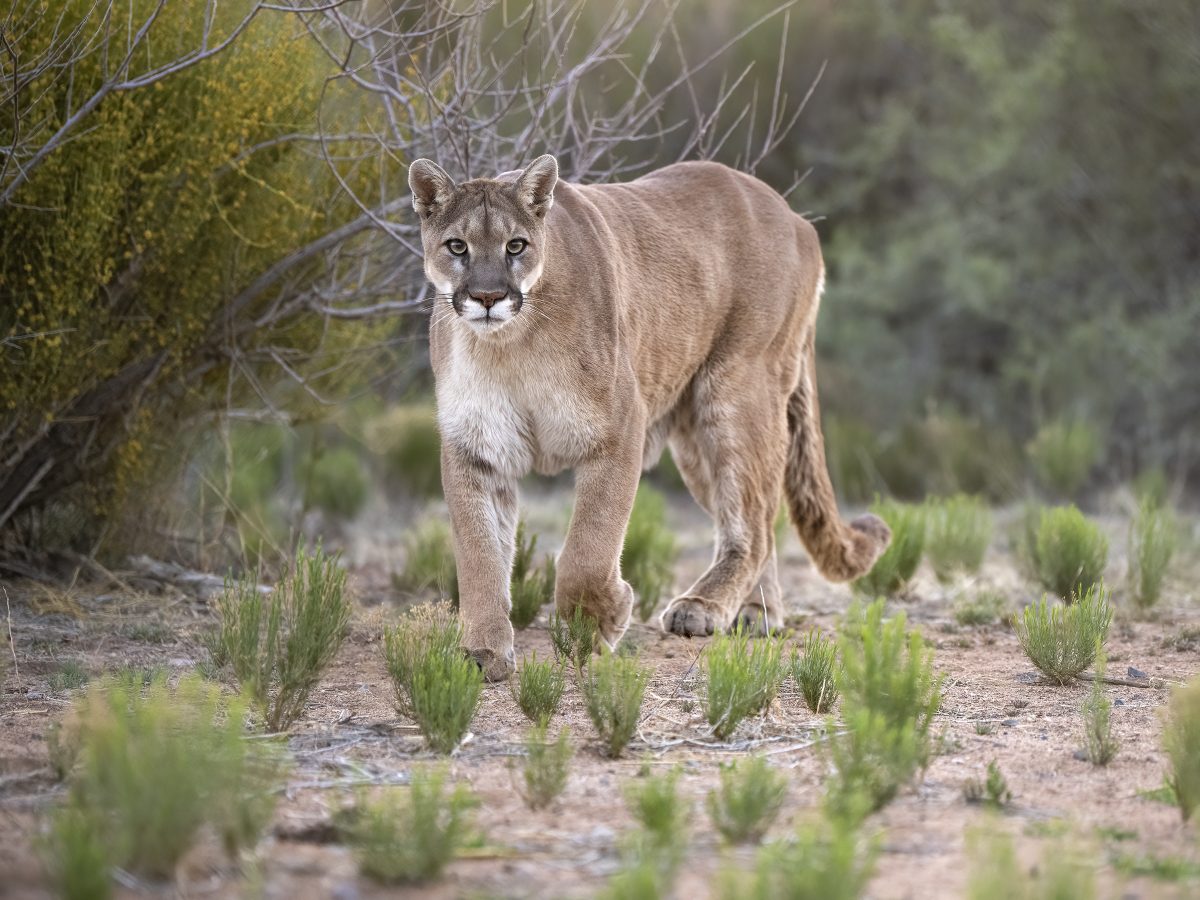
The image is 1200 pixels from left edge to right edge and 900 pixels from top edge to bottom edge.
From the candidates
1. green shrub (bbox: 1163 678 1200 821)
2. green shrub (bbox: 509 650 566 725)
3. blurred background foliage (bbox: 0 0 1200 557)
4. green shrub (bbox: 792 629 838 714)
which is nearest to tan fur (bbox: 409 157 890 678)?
blurred background foliage (bbox: 0 0 1200 557)

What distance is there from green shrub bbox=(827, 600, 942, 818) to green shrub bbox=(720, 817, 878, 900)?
297 mm

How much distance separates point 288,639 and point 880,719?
190cm

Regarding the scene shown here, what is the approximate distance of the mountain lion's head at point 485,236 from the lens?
182 inches

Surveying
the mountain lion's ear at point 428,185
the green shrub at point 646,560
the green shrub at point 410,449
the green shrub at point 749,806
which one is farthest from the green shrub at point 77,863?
the green shrub at point 410,449

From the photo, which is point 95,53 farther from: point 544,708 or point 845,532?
point 845,532

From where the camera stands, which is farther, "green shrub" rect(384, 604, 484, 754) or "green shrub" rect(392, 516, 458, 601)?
"green shrub" rect(392, 516, 458, 601)

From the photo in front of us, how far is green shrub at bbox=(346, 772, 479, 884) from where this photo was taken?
2.82m

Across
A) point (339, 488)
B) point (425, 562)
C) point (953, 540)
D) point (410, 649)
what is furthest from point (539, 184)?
point (339, 488)

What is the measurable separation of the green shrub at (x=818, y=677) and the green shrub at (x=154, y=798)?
176 cm

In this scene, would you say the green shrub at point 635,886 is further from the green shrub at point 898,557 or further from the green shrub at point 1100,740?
the green shrub at point 898,557

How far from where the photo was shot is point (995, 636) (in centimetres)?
610

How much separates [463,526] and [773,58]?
999 cm

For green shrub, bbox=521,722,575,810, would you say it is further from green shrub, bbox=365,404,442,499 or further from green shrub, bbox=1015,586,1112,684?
green shrub, bbox=365,404,442,499

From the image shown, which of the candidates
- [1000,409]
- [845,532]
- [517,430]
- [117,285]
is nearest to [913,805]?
[517,430]
